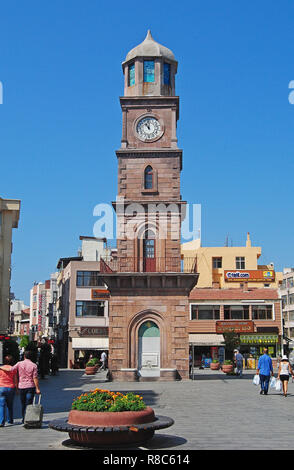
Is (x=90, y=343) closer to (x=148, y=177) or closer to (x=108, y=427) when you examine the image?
(x=148, y=177)

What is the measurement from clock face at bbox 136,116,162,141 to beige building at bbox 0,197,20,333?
46.3ft

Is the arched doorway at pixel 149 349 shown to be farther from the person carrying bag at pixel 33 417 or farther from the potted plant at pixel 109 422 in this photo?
the potted plant at pixel 109 422

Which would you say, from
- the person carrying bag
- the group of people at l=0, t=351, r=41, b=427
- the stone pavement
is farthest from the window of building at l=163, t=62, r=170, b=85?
the person carrying bag

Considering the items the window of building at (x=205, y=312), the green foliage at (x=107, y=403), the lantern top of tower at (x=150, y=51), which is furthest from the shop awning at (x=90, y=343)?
the green foliage at (x=107, y=403)

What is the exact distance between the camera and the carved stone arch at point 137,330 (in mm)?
30453

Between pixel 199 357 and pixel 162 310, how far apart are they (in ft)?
82.9

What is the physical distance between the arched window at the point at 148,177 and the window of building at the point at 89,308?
24.1m

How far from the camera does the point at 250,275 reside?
2566 inches

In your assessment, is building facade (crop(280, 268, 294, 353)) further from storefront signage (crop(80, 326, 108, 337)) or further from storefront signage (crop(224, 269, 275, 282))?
storefront signage (crop(80, 326, 108, 337))

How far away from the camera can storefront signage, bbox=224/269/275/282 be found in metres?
65.0

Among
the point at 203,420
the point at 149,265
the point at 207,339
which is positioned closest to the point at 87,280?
the point at 207,339
